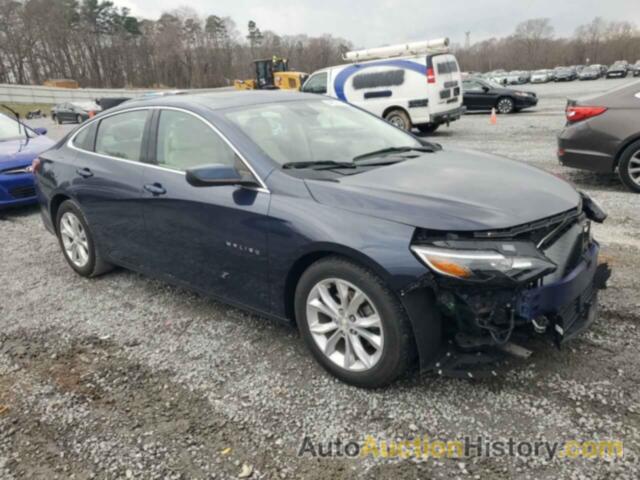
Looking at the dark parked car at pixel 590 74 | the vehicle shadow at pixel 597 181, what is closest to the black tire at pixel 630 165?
the vehicle shadow at pixel 597 181

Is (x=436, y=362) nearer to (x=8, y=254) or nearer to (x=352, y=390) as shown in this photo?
(x=352, y=390)

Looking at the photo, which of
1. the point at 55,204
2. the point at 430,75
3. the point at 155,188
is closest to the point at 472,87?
the point at 430,75

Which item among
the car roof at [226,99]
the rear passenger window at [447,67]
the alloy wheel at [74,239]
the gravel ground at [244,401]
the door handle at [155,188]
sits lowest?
the gravel ground at [244,401]

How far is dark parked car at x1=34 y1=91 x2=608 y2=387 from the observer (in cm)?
253

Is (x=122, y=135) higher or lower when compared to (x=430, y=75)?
lower

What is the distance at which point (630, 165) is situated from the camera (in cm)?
648

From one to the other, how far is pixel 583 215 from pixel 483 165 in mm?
677

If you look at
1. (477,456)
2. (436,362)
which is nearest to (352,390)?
(436,362)

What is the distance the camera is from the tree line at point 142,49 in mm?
71375

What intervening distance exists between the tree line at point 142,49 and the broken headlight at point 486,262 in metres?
64.2

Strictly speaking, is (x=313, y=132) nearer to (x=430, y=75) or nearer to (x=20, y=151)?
(x=20, y=151)

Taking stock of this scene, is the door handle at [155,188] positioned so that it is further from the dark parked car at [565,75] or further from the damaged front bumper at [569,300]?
the dark parked car at [565,75]

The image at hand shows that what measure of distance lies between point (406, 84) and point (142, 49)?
249 ft

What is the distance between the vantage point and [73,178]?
4582mm
